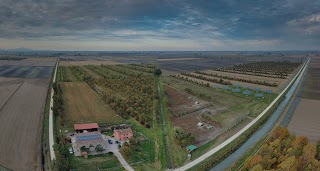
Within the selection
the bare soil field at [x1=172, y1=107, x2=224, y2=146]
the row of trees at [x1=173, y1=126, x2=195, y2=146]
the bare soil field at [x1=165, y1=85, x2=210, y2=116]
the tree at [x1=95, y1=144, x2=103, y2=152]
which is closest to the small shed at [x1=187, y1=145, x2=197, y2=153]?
the row of trees at [x1=173, y1=126, x2=195, y2=146]

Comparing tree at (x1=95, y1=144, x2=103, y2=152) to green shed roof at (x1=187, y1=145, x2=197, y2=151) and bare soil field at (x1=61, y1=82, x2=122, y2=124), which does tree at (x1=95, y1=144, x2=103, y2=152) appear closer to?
bare soil field at (x1=61, y1=82, x2=122, y2=124)

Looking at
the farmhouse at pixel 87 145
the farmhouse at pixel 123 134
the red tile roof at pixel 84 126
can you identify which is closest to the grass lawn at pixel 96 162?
the farmhouse at pixel 87 145

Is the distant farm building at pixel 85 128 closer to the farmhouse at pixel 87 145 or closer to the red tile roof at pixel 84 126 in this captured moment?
the red tile roof at pixel 84 126

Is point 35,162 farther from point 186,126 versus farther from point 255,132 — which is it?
point 255,132

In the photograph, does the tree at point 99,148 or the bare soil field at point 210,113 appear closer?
the tree at point 99,148

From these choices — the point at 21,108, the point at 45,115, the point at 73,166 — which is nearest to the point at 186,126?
the point at 73,166

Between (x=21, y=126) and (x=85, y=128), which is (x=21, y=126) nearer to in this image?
(x=21, y=126)

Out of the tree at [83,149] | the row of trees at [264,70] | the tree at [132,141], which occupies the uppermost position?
the row of trees at [264,70]
